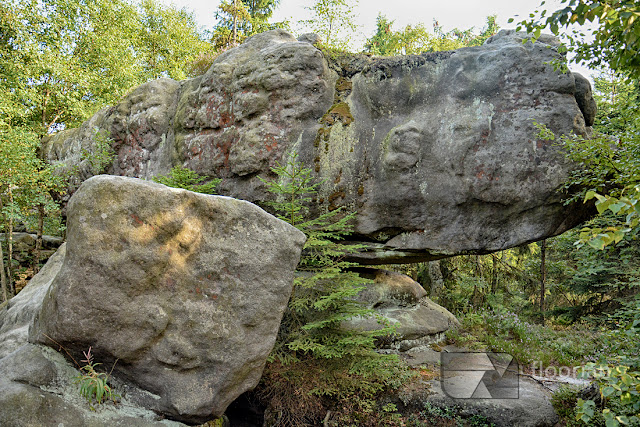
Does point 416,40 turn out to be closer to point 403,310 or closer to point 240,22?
point 240,22

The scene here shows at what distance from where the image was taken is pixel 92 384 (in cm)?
339

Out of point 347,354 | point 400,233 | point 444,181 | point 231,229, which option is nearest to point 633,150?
point 444,181

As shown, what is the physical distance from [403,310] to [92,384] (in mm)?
5580

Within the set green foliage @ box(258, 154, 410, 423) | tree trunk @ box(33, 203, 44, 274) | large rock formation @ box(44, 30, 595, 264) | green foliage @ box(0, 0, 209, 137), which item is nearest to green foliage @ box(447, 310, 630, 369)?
large rock formation @ box(44, 30, 595, 264)

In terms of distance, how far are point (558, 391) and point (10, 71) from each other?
15702 mm

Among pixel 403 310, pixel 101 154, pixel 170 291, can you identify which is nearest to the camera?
pixel 170 291

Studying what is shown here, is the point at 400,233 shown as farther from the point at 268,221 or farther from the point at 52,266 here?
the point at 52,266

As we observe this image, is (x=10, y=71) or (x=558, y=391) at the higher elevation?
(x=10, y=71)

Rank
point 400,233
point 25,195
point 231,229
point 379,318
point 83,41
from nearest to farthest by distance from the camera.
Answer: point 231,229 < point 379,318 < point 400,233 < point 25,195 < point 83,41

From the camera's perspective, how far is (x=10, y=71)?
11.8m

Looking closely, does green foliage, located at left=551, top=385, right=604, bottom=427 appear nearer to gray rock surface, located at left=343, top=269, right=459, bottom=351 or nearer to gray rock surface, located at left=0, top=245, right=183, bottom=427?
gray rock surface, located at left=343, top=269, right=459, bottom=351

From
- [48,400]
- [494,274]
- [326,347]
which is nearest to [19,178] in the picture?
[48,400]

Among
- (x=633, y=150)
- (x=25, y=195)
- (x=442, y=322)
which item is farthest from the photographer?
(x=25, y=195)

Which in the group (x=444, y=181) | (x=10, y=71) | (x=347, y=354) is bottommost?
(x=347, y=354)
